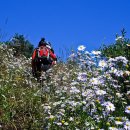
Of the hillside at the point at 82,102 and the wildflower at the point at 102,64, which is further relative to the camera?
the wildflower at the point at 102,64

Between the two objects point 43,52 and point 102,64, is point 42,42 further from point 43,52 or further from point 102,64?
point 102,64

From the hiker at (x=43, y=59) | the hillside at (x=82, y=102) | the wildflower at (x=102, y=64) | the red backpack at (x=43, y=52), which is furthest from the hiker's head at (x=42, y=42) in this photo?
the wildflower at (x=102, y=64)

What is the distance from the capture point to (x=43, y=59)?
1315 cm

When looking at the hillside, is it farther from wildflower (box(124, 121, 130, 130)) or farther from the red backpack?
the red backpack

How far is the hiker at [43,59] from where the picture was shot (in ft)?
43.0

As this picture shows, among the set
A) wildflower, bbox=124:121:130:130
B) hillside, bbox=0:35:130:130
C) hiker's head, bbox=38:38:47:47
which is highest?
hiker's head, bbox=38:38:47:47

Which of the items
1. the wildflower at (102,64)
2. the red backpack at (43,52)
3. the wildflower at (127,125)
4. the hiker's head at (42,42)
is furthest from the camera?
the hiker's head at (42,42)

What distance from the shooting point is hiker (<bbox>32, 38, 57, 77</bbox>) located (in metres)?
13.1

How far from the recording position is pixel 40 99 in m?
9.03

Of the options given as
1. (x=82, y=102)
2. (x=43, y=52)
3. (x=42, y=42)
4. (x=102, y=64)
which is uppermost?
(x=42, y=42)

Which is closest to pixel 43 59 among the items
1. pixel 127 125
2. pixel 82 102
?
pixel 82 102

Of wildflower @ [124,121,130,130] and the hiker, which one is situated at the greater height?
the hiker

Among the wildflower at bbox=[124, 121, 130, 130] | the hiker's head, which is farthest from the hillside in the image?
the hiker's head

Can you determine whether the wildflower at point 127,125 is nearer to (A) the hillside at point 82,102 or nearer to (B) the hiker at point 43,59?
(A) the hillside at point 82,102
